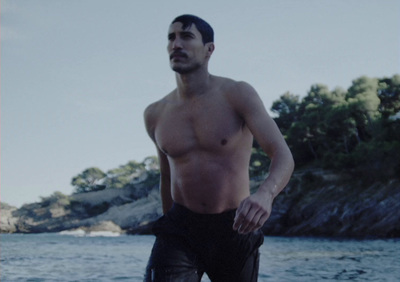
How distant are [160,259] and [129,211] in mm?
66474

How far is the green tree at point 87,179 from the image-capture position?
107 meters

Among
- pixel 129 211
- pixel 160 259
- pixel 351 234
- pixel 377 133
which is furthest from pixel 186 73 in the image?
pixel 129 211

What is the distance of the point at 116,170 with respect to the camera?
338ft

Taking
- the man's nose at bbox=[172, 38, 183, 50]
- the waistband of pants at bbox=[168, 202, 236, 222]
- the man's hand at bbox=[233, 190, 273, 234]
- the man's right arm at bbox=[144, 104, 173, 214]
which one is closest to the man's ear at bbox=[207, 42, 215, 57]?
the man's nose at bbox=[172, 38, 183, 50]

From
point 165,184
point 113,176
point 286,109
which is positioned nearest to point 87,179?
point 113,176

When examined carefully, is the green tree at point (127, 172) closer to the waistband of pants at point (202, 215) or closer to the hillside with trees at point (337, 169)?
the hillside with trees at point (337, 169)

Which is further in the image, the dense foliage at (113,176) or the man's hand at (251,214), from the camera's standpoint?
the dense foliage at (113,176)

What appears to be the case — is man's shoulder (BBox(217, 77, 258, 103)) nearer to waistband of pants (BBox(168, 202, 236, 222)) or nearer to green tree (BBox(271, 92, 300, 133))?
waistband of pants (BBox(168, 202, 236, 222))

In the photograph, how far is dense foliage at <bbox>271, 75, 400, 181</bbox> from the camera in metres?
38.7

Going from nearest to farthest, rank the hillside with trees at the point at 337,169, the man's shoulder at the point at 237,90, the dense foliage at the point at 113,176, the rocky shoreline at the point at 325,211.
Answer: the man's shoulder at the point at 237,90, the rocky shoreline at the point at 325,211, the hillside with trees at the point at 337,169, the dense foliage at the point at 113,176

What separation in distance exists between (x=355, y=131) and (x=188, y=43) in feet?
150

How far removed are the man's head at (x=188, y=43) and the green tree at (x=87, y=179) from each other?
106 meters

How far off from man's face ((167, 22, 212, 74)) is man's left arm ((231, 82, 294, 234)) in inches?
12.1

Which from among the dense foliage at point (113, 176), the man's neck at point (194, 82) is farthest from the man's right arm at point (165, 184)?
the dense foliage at point (113, 176)
